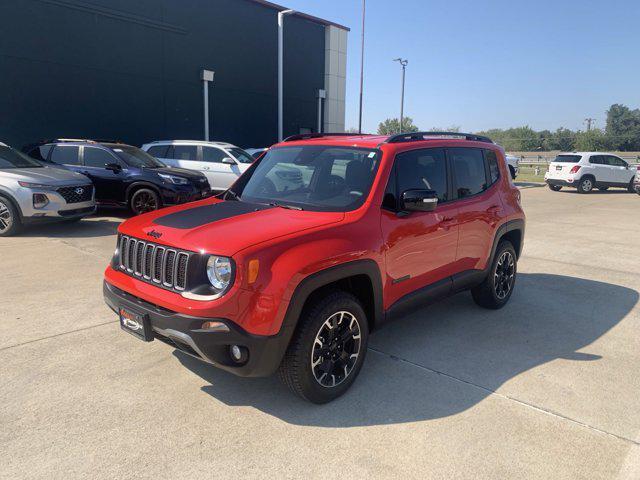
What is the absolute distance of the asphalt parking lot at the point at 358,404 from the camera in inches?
108

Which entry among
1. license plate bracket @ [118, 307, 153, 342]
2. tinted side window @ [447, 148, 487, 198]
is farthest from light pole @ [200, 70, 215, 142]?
license plate bracket @ [118, 307, 153, 342]

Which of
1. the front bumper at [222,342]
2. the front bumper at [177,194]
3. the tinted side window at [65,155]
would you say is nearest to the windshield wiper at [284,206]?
the front bumper at [222,342]

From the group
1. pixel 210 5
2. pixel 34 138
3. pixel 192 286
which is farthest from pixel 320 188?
pixel 210 5

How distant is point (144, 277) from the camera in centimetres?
339

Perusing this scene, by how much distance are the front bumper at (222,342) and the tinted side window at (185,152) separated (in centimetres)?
1104

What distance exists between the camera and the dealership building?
14.5m

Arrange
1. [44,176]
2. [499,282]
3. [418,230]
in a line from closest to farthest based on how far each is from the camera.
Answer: [418,230]
[499,282]
[44,176]

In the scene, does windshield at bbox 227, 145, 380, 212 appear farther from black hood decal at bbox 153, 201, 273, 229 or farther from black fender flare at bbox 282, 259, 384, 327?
black fender flare at bbox 282, 259, 384, 327

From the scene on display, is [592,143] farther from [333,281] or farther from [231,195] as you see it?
[333,281]

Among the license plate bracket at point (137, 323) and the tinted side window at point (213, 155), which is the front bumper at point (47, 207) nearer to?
the tinted side window at point (213, 155)

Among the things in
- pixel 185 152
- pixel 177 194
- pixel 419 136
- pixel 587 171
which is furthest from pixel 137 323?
pixel 587 171

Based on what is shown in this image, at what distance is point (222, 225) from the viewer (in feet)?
10.9

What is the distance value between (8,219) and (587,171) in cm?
2057

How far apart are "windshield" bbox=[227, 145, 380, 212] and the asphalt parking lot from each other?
1.36 meters
